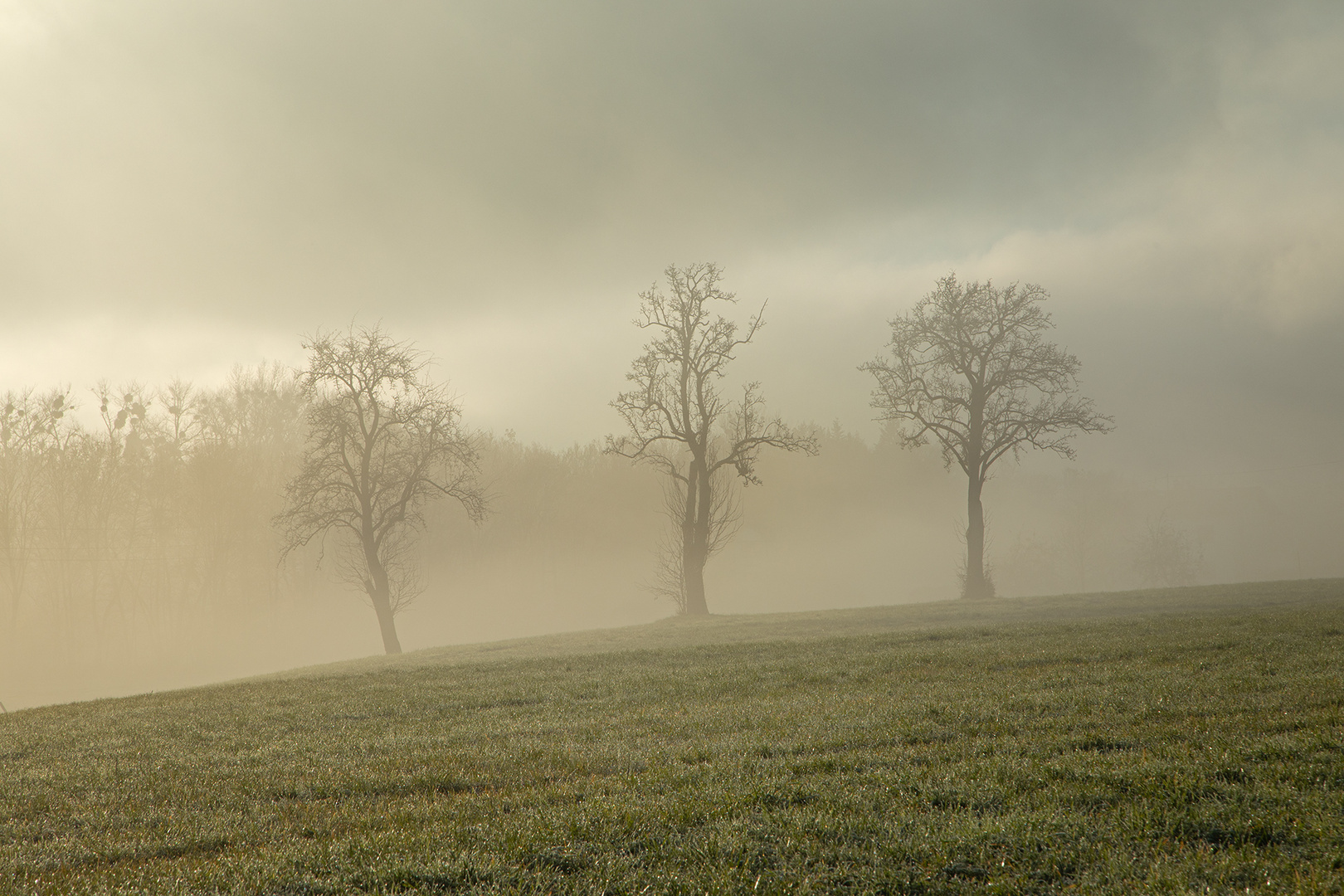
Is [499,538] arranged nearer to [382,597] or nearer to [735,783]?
[382,597]

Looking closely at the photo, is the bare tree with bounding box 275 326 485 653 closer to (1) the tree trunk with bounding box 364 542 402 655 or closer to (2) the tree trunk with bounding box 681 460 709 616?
(1) the tree trunk with bounding box 364 542 402 655

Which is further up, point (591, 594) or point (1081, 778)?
point (1081, 778)

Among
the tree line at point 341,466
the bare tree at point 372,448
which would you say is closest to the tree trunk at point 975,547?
the tree line at point 341,466

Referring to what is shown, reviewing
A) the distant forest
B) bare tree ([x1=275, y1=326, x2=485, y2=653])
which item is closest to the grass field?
bare tree ([x1=275, y1=326, x2=485, y2=653])

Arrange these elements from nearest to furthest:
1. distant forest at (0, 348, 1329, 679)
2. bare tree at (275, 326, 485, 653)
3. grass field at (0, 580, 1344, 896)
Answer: grass field at (0, 580, 1344, 896), bare tree at (275, 326, 485, 653), distant forest at (0, 348, 1329, 679)

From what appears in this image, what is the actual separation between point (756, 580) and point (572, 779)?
3925 inches

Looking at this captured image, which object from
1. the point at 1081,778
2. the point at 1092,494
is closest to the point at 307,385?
the point at 1081,778

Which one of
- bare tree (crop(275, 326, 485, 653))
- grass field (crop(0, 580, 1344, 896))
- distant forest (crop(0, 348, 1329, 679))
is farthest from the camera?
distant forest (crop(0, 348, 1329, 679))

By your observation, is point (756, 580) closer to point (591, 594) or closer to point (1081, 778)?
point (591, 594)

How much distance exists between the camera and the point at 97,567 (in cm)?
5741

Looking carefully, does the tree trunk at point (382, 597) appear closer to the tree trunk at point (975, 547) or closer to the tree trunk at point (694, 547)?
the tree trunk at point (694, 547)

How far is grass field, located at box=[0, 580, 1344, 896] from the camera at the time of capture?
4.94m

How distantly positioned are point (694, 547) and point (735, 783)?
111 ft

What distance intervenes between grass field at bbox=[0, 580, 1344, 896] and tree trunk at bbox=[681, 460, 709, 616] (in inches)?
1016
